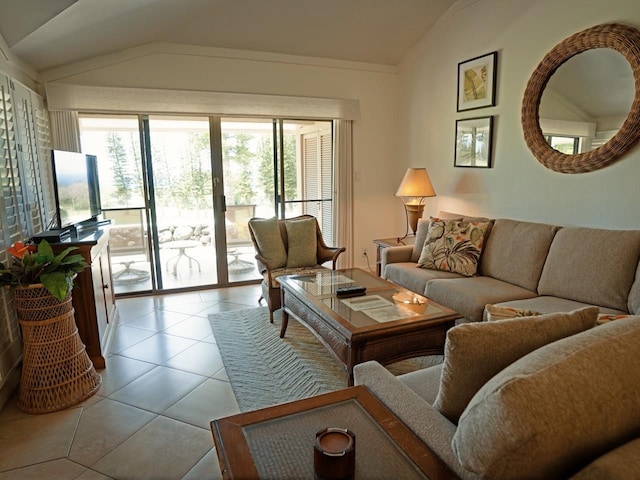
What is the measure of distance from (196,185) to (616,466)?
4.34m

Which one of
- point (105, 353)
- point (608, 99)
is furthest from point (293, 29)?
point (105, 353)

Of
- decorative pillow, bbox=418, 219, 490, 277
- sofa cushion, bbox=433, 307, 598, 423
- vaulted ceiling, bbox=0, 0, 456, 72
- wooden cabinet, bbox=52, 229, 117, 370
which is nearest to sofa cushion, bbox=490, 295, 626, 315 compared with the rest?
decorative pillow, bbox=418, 219, 490, 277

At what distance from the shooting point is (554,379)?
863 millimetres

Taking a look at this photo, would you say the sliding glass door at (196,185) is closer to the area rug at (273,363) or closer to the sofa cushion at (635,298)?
the area rug at (273,363)

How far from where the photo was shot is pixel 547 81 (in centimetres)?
326

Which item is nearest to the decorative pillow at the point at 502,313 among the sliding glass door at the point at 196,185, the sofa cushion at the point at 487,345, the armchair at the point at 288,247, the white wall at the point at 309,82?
the sofa cushion at the point at 487,345

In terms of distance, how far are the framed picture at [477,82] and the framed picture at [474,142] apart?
154 millimetres

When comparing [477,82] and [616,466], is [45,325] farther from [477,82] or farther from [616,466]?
[477,82]

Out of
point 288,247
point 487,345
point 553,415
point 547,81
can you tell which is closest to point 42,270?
point 288,247

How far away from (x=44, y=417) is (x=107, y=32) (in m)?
2.91

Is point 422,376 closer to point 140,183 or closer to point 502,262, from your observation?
point 502,262

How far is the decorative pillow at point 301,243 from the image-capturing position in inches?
155

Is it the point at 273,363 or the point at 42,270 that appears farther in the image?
the point at 273,363

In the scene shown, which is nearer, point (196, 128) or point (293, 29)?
point (293, 29)
